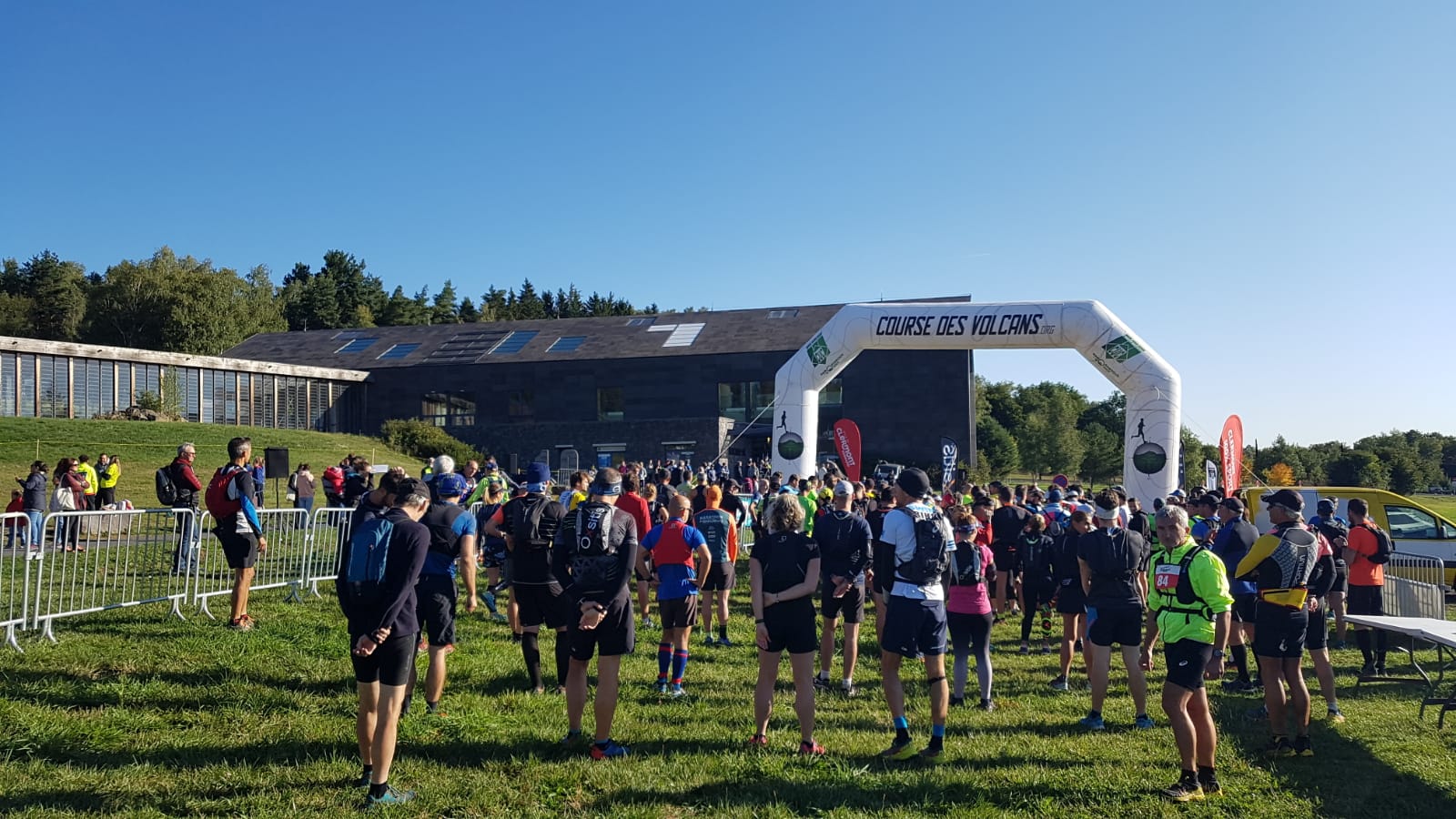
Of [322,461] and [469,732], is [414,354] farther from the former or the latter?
[469,732]

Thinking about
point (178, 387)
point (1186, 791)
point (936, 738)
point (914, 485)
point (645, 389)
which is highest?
point (645, 389)

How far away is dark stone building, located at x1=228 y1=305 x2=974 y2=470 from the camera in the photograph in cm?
3859

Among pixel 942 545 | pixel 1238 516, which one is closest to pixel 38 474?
pixel 942 545

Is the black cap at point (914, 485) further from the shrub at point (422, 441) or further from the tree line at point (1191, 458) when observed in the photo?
the tree line at point (1191, 458)

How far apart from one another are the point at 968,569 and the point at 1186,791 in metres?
2.49

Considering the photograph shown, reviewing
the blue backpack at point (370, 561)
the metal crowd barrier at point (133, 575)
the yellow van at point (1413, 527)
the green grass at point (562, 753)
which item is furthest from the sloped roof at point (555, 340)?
the blue backpack at point (370, 561)

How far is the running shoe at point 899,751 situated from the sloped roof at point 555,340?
3358 centimetres

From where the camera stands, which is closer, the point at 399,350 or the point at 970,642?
the point at 970,642

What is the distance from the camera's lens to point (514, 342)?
149ft

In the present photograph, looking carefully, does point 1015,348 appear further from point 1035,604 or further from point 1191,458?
point 1191,458

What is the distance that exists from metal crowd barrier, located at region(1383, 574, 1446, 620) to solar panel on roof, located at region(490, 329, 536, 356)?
37.8 meters

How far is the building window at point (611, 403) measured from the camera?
4166cm

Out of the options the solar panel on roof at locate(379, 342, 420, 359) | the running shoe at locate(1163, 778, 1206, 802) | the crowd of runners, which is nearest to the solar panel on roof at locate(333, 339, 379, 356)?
the solar panel on roof at locate(379, 342, 420, 359)

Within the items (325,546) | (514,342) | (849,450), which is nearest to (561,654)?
(325,546)
